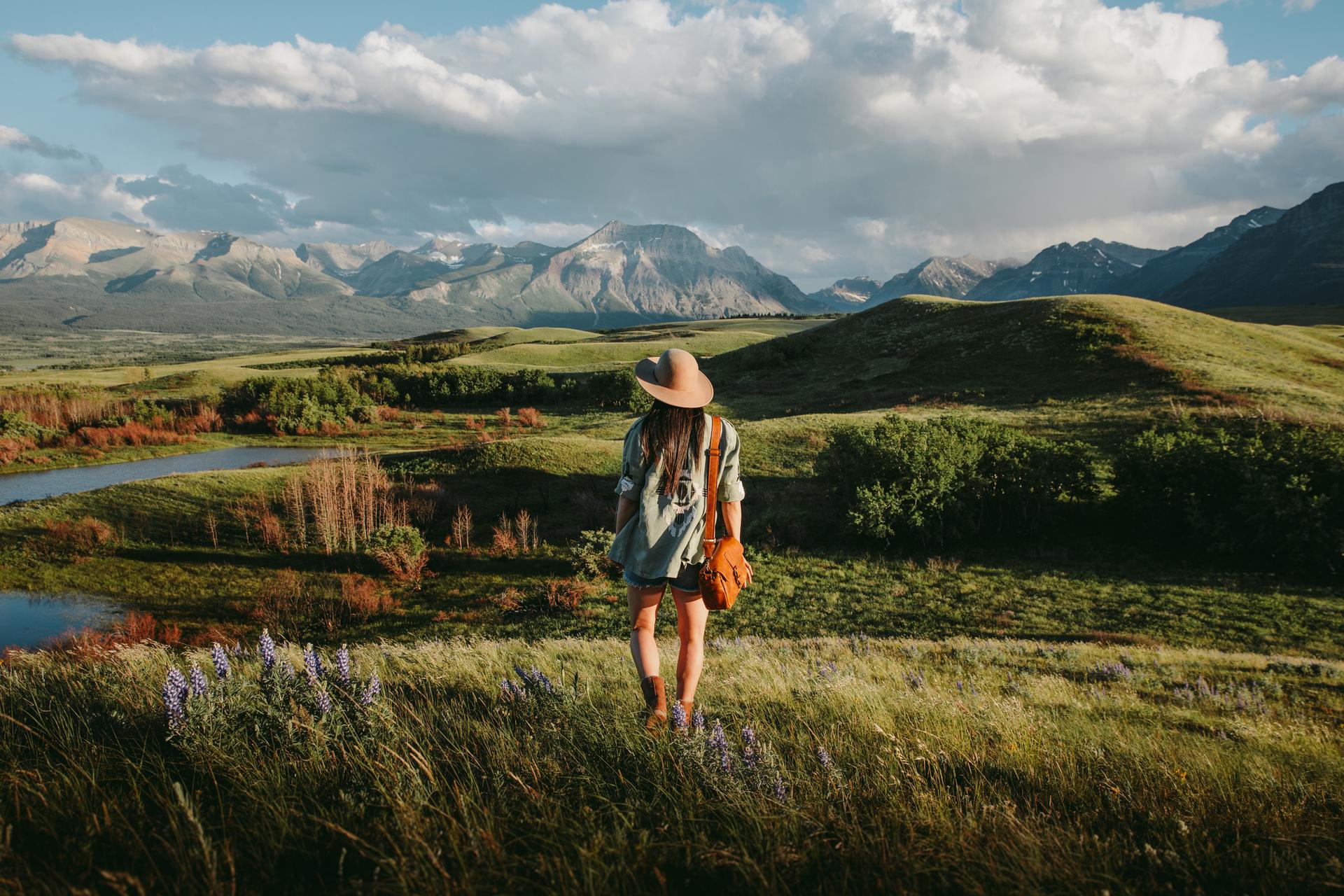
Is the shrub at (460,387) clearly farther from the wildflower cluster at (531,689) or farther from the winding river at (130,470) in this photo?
Answer: the wildflower cluster at (531,689)

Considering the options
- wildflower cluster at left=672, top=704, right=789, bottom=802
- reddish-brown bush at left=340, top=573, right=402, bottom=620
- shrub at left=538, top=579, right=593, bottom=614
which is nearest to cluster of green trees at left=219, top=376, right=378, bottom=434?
reddish-brown bush at left=340, top=573, right=402, bottom=620

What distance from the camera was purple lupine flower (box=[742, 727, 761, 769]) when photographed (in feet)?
10.8

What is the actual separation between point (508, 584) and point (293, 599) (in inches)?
256

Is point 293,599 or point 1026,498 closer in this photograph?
point 293,599

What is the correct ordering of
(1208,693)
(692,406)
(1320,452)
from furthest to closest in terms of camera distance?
(1320,452) < (1208,693) < (692,406)

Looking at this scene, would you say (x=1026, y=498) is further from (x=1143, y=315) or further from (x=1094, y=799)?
(x=1143, y=315)

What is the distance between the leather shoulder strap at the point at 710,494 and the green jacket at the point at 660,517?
3cm

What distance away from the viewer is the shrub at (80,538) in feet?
76.7

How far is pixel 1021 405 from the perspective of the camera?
3678 cm

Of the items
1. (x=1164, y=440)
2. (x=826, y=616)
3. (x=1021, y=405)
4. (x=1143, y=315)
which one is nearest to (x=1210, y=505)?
(x=1164, y=440)

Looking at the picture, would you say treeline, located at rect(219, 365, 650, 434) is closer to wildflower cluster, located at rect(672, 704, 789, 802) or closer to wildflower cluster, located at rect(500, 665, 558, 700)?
wildflower cluster, located at rect(500, 665, 558, 700)

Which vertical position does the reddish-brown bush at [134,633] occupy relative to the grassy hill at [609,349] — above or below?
below

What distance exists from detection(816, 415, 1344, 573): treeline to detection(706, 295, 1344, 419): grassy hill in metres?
11.6

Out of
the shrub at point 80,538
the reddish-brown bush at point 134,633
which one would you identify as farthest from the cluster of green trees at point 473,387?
the reddish-brown bush at point 134,633
